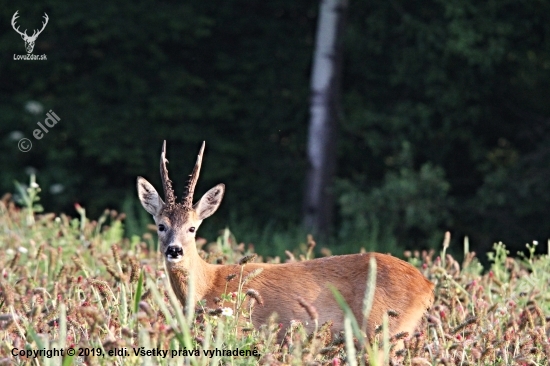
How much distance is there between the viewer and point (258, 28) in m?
14.5

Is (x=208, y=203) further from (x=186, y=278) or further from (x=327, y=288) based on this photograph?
(x=327, y=288)

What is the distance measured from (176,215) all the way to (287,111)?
8672 millimetres

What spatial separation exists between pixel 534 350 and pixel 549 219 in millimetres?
7564

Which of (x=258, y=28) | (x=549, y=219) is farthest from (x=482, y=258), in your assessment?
(x=258, y=28)

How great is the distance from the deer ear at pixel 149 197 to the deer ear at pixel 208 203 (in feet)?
0.71

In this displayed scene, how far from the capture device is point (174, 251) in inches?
208

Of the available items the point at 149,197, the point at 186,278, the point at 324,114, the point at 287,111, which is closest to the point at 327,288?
the point at 186,278

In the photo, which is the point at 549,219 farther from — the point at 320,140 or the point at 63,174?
the point at 63,174

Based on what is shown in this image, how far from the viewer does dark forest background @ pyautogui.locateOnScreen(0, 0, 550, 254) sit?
1214 cm

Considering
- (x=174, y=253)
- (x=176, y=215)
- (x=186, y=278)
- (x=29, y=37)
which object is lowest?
(x=186, y=278)

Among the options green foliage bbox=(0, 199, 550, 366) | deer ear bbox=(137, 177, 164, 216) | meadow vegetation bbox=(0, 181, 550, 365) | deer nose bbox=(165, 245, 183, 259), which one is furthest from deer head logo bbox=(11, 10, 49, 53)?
deer nose bbox=(165, 245, 183, 259)

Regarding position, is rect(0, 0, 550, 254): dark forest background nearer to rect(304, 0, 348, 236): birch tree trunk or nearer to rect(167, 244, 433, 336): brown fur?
rect(304, 0, 348, 236): birch tree trunk

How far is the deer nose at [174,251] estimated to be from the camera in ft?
17.3

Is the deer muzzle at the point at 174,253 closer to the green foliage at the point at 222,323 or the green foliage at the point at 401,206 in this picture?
the green foliage at the point at 222,323
